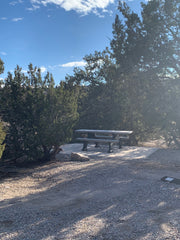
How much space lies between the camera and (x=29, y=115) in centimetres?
682

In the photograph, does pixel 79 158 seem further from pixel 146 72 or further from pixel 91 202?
pixel 146 72

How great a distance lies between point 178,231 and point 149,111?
7.24 m

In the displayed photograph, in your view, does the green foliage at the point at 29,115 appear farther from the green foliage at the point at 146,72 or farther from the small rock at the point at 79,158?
the green foliage at the point at 146,72

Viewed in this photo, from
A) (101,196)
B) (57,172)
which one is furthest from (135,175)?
(57,172)

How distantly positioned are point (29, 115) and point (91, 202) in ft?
12.1

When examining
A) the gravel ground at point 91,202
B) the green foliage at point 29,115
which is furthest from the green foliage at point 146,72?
the green foliage at point 29,115

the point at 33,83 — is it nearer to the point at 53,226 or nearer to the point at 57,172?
the point at 57,172

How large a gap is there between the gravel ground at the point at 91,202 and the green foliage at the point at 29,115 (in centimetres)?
74

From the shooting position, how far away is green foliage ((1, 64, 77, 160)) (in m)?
6.79

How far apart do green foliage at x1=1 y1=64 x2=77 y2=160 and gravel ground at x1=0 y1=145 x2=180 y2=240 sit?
2.41 feet

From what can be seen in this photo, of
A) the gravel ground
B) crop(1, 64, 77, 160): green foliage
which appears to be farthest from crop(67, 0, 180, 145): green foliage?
crop(1, 64, 77, 160): green foliage

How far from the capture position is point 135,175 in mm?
5637

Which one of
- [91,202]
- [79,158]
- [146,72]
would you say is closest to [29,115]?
[79,158]

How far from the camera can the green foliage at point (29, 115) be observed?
6785 millimetres
